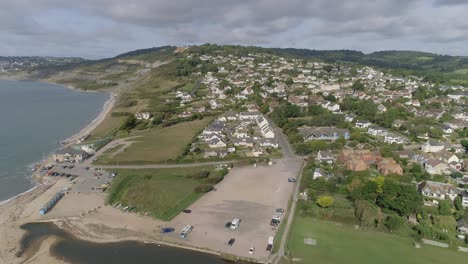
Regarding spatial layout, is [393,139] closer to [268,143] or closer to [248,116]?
[268,143]

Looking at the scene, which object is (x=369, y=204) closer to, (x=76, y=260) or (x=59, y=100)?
(x=76, y=260)

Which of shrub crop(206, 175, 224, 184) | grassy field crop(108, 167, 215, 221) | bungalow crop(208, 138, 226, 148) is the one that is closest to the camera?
grassy field crop(108, 167, 215, 221)

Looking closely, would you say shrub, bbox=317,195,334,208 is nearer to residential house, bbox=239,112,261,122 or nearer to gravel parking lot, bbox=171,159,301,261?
gravel parking lot, bbox=171,159,301,261

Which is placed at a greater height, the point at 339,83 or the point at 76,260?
the point at 339,83

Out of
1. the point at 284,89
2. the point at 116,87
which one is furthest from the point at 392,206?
the point at 116,87

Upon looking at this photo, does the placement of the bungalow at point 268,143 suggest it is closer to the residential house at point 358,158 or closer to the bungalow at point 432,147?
the residential house at point 358,158

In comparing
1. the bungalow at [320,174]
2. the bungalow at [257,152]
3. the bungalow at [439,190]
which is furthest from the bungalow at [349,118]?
the bungalow at [439,190]

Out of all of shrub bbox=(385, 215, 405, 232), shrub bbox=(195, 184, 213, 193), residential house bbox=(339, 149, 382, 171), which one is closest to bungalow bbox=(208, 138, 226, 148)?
shrub bbox=(195, 184, 213, 193)
